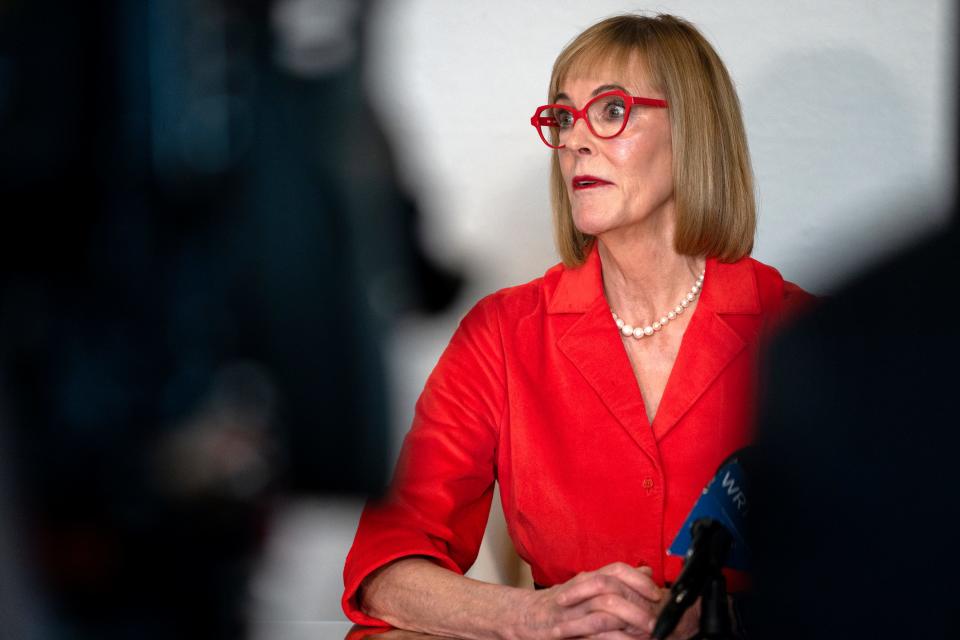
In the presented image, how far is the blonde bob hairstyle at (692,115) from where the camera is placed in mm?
1759

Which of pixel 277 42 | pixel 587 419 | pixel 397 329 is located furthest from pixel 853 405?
pixel 587 419

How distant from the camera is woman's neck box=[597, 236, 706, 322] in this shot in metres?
1.80

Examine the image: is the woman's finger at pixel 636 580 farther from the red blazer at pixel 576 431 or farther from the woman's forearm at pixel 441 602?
the red blazer at pixel 576 431

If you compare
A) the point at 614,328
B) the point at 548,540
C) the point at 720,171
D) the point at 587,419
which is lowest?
the point at 548,540

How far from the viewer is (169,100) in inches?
23.9

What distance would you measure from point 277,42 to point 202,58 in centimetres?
4

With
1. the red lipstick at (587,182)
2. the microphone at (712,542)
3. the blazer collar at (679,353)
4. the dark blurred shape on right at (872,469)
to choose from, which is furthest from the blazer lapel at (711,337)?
the dark blurred shape on right at (872,469)

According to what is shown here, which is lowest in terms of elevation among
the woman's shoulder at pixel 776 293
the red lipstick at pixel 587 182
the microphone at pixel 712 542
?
the microphone at pixel 712 542

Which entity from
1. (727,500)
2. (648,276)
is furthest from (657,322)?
(727,500)

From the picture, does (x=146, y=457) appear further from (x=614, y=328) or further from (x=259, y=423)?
(x=614, y=328)

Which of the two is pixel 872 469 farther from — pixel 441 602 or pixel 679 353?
pixel 679 353

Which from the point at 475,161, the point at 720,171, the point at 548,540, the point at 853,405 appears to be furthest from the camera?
the point at 475,161

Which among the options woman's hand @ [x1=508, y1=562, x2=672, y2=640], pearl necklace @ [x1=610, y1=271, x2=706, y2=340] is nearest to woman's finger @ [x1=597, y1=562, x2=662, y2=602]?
woman's hand @ [x1=508, y1=562, x2=672, y2=640]

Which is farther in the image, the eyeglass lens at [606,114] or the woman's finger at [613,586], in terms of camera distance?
the eyeglass lens at [606,114]
